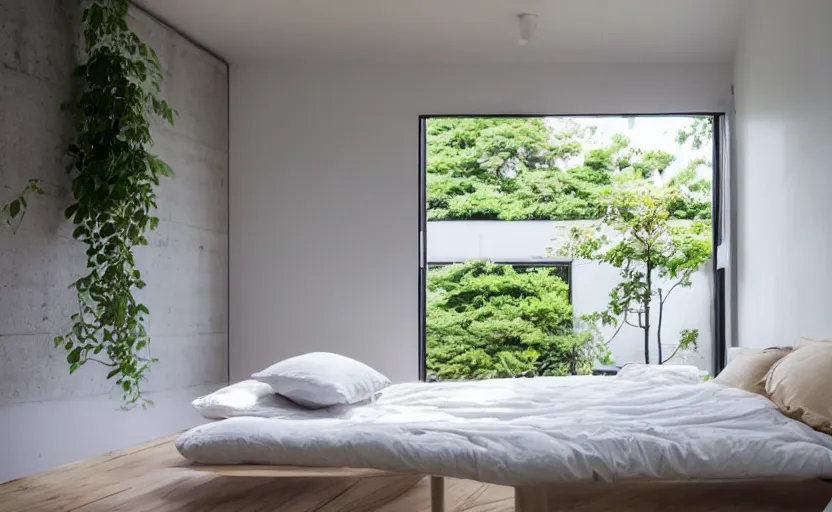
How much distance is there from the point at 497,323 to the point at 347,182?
4.77 metres

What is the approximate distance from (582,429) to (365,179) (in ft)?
11.5

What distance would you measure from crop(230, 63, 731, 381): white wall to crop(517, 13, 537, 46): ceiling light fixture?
29.9 inches

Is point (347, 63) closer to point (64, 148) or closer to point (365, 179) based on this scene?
point (365, 179)

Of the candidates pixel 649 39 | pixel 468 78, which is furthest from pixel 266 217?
pixel 649 39

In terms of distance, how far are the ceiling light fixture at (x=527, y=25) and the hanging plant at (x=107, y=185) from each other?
217 cm

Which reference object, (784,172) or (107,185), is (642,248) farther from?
(107,185)

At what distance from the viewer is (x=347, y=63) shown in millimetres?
6105

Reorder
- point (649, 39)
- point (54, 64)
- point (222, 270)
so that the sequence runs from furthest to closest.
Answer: point (222, 270), point (649, 39), point (54, 64)

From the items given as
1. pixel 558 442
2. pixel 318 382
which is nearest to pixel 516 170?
pixel 318 382

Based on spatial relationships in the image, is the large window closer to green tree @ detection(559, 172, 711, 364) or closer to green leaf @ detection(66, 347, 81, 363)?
green tree @ detection(559, 172, 711, 364)

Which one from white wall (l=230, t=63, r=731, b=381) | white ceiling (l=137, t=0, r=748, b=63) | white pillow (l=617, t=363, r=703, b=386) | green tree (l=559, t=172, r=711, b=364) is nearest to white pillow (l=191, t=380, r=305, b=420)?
white pillow (l=617, t=363, r=703, b=386)

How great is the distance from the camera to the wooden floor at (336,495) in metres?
2.95

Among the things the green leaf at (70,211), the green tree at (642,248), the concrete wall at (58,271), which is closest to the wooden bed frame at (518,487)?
the concrete wall at (58,271)

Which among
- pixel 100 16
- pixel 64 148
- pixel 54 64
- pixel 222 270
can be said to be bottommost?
pixel 222 270
